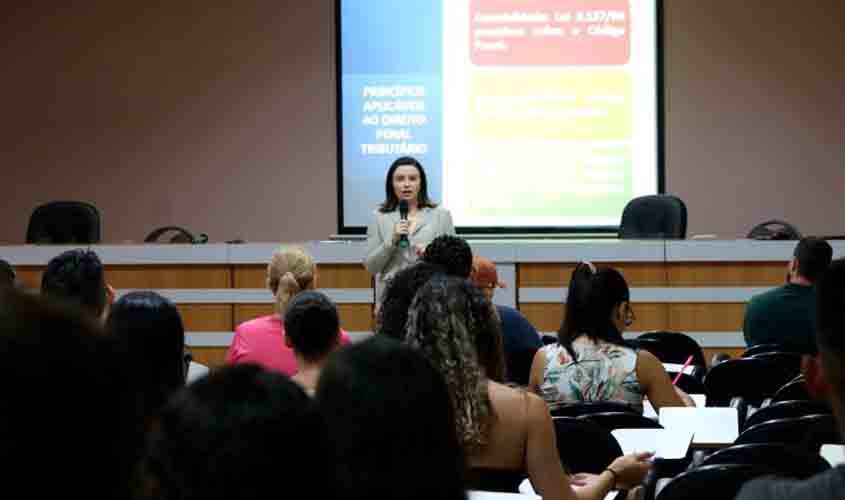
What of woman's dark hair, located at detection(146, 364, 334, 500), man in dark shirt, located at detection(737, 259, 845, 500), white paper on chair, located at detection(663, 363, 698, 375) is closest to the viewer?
woman's dark hair, located at detection(146, 364, 334, 500)

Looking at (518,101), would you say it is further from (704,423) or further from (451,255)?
(704,423)

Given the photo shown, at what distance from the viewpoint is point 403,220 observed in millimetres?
7109

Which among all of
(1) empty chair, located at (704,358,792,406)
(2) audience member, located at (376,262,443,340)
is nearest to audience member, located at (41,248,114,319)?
(2) audience member, located at (376,262,443,340)

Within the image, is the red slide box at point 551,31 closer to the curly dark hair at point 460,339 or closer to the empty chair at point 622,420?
the empty chair at point 622,420

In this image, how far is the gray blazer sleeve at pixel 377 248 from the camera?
7.19m

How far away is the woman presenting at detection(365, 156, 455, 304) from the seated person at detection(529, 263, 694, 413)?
2559 millimetres

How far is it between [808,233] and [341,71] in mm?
3971

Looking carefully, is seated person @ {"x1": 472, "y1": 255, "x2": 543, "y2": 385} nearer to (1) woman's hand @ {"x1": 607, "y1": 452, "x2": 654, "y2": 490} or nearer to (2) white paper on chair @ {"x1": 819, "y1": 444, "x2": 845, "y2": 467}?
(2) white paper on chair @ {"x1": 819, "y1": 444, "x2": 845, "y2": 467}

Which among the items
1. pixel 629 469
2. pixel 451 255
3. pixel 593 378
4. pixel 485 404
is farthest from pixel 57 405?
pixel 451 255

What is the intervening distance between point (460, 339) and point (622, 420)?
1.07 m

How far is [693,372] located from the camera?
236 inches

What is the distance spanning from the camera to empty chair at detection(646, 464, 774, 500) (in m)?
2.68

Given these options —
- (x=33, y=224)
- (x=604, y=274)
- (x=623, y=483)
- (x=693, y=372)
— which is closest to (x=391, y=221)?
(x=693, y=372)

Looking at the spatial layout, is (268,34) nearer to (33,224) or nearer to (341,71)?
(341,71)
